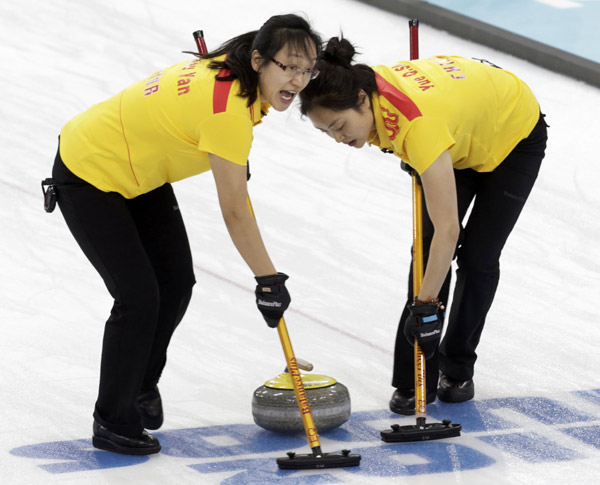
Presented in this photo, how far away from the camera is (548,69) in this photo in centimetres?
703

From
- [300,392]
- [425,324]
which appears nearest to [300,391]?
[300,392]

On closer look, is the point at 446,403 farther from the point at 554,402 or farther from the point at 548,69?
the point at 548,69

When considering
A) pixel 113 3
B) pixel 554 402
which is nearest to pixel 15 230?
pixel 554 402

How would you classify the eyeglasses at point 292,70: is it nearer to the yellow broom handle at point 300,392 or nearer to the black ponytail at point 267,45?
the black ponytail at point 267,45

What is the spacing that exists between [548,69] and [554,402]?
3689 millimetres

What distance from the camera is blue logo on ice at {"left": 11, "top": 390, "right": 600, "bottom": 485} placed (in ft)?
10.6

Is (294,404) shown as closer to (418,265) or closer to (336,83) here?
(418,265)

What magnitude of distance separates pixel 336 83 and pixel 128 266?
2.64 ft

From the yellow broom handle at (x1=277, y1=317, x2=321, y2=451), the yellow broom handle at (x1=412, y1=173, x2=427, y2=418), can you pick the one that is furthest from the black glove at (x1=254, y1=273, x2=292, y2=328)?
the yellow broom handle at (x1=412, y1=173, x2=427, y2=418)

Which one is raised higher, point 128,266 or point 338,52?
point 338,52

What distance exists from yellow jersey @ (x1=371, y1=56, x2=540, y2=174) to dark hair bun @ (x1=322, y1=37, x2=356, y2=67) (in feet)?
0.43

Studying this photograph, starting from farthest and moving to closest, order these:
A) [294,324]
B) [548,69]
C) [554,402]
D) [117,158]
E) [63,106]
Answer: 1. [548,69]
2. [63,106]
3. [294,324]
4. [554,402]
5. [117,158]

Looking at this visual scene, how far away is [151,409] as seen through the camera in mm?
3512

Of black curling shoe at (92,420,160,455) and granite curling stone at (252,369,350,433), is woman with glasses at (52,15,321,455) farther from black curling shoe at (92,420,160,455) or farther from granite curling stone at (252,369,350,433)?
granite curling stone at (252,369,350,433)
